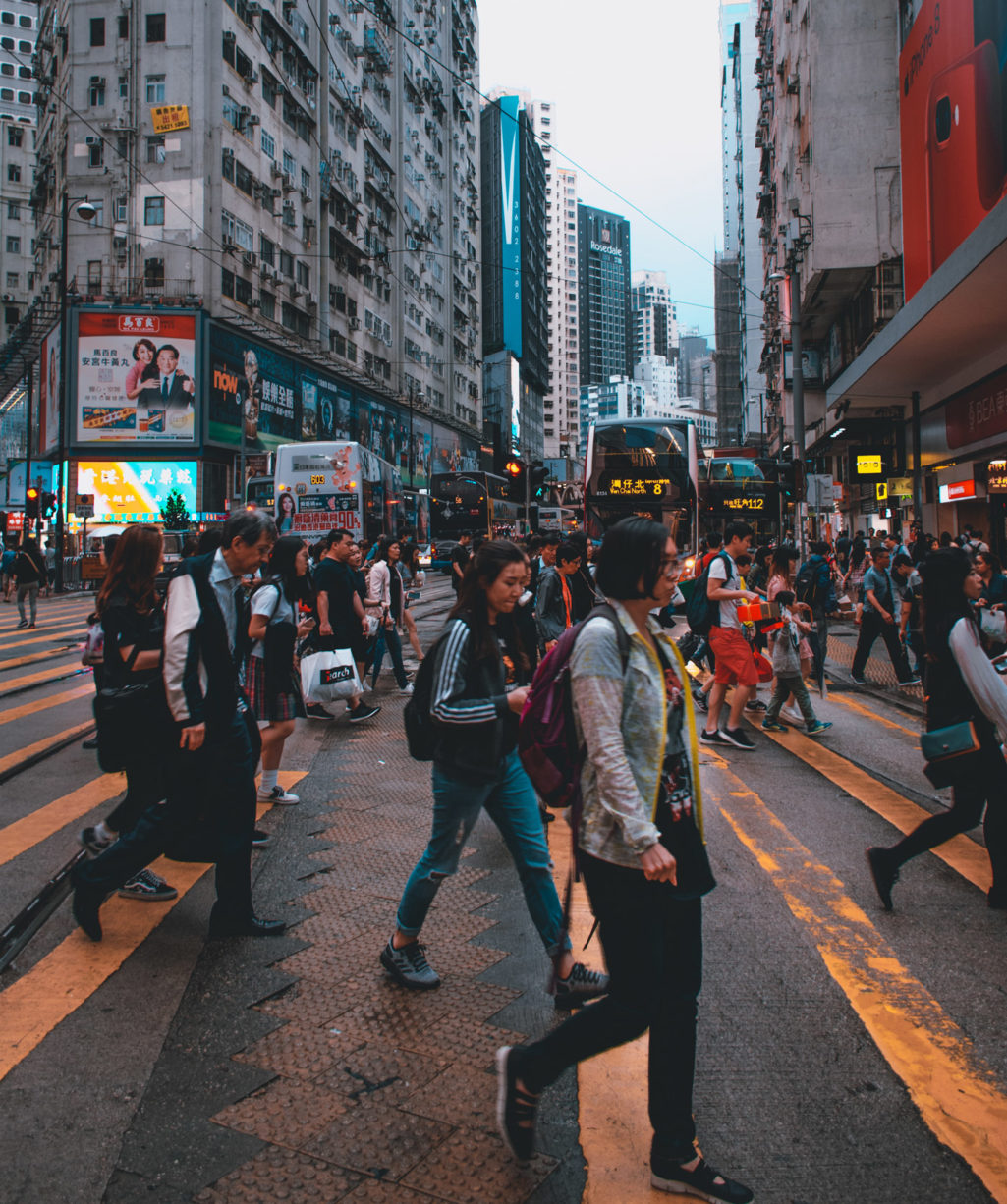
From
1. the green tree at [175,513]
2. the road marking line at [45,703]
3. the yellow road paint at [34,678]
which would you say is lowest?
the road marking line at [45,703]

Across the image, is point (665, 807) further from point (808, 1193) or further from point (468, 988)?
point (468, 988)

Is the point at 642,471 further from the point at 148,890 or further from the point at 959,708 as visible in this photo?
the point at 148,890

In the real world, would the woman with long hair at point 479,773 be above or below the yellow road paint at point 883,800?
above

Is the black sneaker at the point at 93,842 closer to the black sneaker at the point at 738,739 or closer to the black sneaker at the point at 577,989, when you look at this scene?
the black sneaker at the point at 577,989

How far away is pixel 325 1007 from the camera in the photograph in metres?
3.36

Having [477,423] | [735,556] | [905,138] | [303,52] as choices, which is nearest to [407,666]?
[735,556]

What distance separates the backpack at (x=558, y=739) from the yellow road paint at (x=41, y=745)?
558 cm

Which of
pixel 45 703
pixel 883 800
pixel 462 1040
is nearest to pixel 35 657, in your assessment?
pixel 45 703

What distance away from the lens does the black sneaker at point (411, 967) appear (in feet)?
11.5

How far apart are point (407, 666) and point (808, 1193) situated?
33.6 feet

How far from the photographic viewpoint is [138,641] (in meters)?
4.36

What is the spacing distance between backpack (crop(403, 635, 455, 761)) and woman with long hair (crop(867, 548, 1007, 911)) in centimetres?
222

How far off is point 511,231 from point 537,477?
94762 millimetres

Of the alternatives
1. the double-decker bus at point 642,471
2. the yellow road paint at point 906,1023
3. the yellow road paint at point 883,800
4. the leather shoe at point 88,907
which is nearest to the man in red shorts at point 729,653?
the yellow road paint at point 883,800
